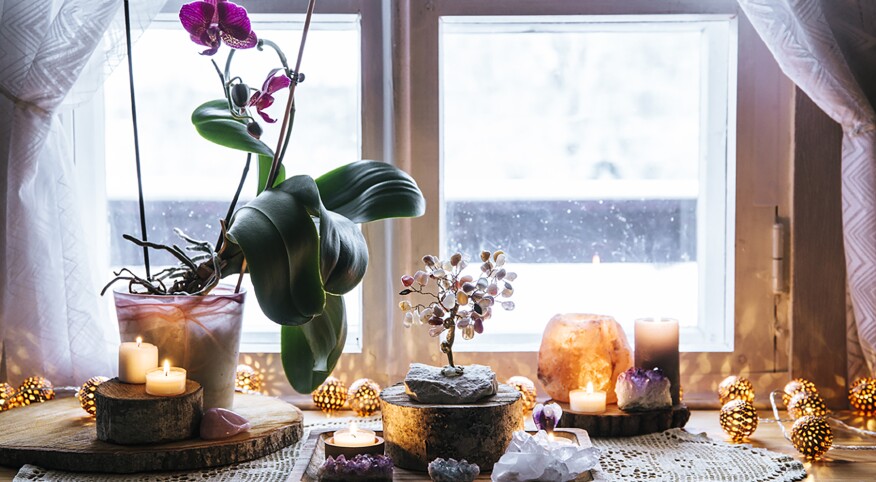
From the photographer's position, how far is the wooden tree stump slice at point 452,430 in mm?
1080

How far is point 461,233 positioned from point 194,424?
621mm

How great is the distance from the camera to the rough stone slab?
1.10 m

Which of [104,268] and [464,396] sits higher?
[104,268]

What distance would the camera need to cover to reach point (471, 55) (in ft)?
5.13

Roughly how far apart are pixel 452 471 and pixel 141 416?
41 cm

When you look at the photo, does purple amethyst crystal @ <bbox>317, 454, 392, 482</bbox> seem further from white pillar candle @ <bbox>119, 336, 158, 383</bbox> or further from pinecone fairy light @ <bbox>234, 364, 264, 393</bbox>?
pinecone fairy light @ <bbox>234, 364, 264, 393</bbox>

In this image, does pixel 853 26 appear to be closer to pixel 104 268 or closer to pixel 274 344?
pixel 274 344

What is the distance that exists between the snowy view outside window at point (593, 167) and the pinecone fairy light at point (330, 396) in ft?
0.79

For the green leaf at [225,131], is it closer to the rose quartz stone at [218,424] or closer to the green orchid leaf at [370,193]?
the green orchid leaf at [370,193]

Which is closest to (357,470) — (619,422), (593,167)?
(619,422)

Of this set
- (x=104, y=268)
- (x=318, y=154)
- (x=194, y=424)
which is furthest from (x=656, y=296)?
(x=104, y=268)

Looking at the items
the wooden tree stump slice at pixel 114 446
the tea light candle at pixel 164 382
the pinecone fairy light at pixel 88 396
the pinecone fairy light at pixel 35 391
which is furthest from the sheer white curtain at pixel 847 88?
the pinecone fairy light at pixel 35 391

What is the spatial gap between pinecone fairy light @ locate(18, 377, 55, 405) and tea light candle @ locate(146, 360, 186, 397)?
0.36 metres

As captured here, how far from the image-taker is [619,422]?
129cm
